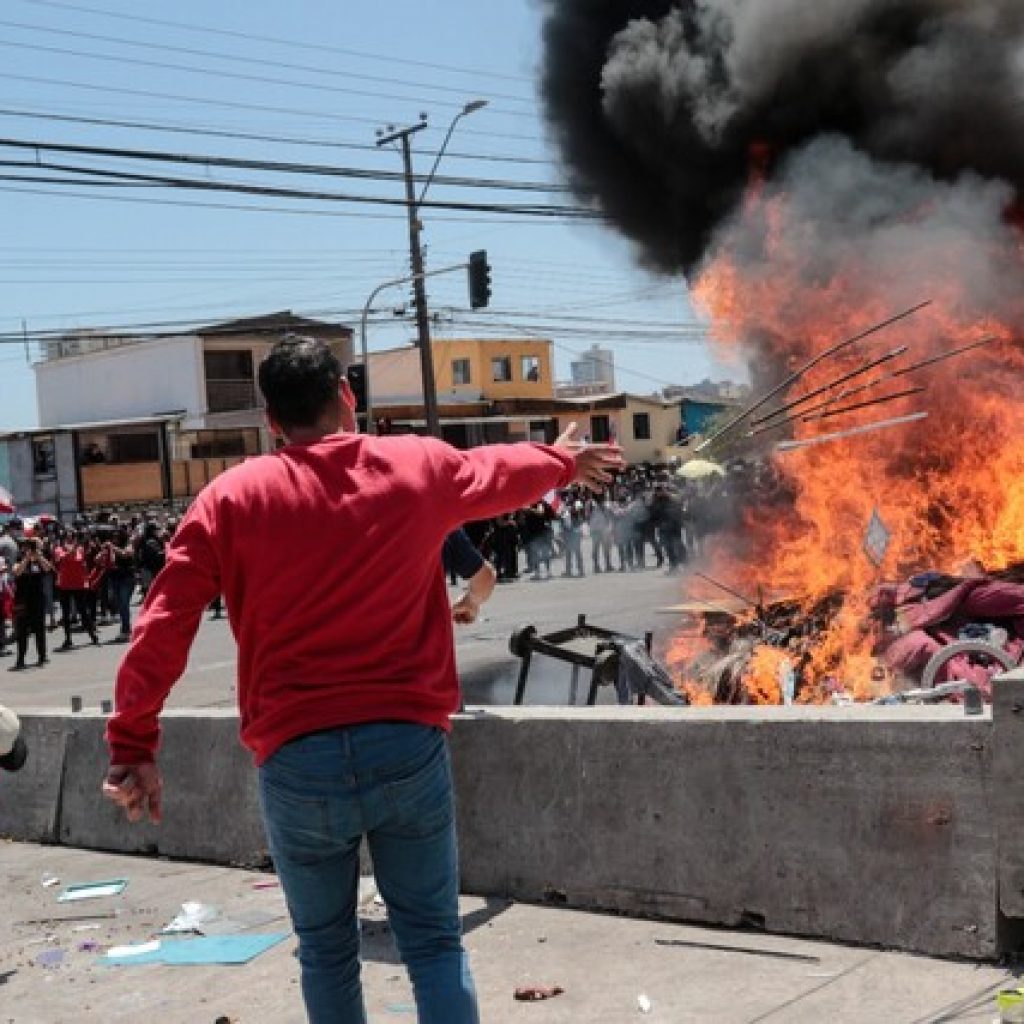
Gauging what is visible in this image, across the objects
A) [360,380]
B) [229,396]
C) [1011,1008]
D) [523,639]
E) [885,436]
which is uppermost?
[229,396]

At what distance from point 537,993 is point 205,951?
130 cm

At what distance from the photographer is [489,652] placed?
14.2 metres

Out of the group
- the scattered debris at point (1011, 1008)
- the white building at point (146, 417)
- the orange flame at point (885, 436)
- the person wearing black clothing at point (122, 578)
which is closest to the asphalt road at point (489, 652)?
the person wearing black clothing at point (122, 578)

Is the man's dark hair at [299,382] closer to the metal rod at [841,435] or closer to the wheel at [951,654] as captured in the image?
the wheel at [951,654]

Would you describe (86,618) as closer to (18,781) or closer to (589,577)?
(589,577)

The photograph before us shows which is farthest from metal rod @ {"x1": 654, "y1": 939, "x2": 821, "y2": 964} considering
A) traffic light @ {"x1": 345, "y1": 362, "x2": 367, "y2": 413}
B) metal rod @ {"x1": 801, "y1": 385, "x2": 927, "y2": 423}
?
traffic light @ {"x1": 345, "y1": 362, "x2": 367, "y2": 413}

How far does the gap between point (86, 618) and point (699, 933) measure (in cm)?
1639

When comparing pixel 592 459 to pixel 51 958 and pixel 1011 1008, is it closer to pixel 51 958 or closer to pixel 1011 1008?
pixel 1011 1008

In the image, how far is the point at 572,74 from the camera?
48.3ft

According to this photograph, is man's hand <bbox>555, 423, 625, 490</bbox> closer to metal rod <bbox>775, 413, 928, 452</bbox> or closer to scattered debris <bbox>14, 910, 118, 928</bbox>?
scattered debris <bbox>14, 910, 118, 928</bbox>

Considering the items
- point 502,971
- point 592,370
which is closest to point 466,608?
point 502,971

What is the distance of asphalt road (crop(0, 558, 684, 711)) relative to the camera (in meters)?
11.6

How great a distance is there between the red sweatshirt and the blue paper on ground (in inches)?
76.5

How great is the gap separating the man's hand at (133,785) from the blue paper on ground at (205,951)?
1810 mm
